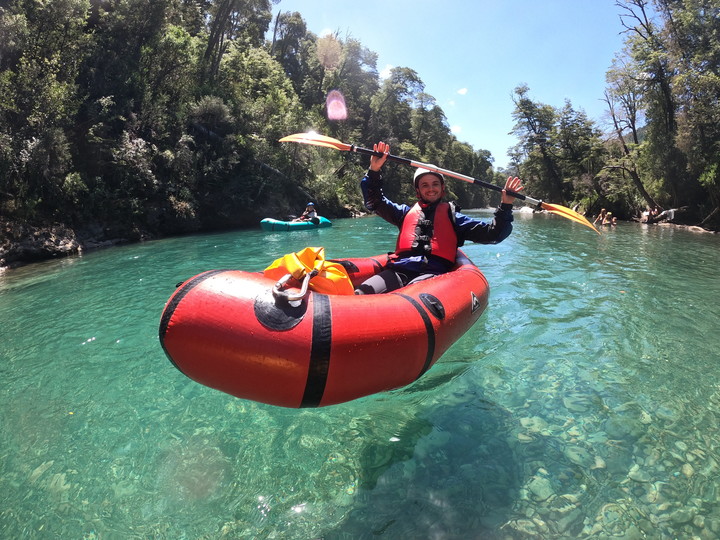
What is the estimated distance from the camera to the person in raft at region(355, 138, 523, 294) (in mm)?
3475

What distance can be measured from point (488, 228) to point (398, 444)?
2.15 metres

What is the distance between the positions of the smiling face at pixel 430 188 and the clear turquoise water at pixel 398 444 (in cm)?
156

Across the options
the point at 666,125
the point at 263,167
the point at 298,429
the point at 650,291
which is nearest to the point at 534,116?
the point at 666,125

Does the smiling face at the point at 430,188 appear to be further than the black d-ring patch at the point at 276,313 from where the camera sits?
Yes

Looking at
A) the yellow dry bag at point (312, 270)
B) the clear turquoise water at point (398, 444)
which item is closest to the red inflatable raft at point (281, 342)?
the yellow dry bag at point (312, 270)

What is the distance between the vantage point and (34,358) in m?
3.69

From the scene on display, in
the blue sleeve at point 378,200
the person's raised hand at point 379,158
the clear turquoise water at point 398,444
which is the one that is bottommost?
the clear turquoise water at point 398,444

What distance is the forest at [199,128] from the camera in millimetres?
11391

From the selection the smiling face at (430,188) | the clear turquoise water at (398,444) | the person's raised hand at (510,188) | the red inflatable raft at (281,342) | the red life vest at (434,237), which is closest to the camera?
the red inflatable raft at (281,342)

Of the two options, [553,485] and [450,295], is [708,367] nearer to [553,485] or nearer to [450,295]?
[553,485]

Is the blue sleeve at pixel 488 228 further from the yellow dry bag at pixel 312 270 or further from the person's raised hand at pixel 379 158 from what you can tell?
the yellow dry bag at pixel 312 270

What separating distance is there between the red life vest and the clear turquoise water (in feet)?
3.46

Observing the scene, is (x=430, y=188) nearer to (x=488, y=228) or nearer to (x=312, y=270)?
(x=488, y=228)

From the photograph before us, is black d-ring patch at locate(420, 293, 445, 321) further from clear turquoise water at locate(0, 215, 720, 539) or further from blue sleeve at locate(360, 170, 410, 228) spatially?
blue sleeve at locate(360, 170, 410, 228)
